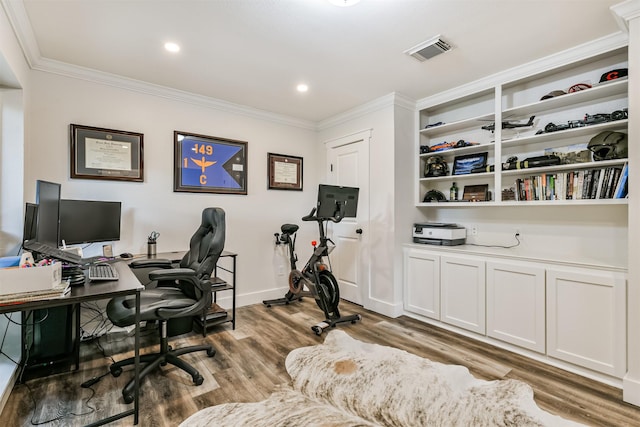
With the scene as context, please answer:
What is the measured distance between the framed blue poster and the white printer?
85.8 inches

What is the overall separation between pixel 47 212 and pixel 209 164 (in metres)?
1.71

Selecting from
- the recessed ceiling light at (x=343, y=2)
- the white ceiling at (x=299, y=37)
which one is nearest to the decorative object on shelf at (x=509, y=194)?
the white ceiling at (x=299, y=37)

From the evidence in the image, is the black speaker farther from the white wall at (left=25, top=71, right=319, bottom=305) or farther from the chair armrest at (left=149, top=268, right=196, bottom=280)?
the chair armrest at (left=149, top=268, right=196, bottom=280)

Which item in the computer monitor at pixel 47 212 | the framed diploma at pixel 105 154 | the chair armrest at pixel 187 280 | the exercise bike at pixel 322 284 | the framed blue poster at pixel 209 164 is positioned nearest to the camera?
the computer monitor at pixel 47 212

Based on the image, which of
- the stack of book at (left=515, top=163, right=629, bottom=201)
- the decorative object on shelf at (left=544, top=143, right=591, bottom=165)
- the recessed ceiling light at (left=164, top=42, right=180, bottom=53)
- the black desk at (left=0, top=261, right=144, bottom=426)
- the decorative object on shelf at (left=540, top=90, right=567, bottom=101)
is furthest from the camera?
the decorative object on shelf at (left=540, top=90, right=567, bottom=101)

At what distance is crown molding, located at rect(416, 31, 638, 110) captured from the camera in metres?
2.23

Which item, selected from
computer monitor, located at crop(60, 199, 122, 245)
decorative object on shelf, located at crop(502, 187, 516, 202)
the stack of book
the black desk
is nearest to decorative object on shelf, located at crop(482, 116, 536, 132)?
the stack of book

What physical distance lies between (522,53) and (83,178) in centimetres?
401

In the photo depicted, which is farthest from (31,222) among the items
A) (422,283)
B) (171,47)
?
(422,283)

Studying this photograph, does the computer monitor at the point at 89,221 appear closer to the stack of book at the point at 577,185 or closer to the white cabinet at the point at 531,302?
the white cabinet at the point at 531,302

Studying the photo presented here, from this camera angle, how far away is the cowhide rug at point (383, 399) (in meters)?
1.72

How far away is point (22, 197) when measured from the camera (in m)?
2.21

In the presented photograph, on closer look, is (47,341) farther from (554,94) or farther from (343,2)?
(554,94)

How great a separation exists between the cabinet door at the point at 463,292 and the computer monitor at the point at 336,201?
3.66 ft
